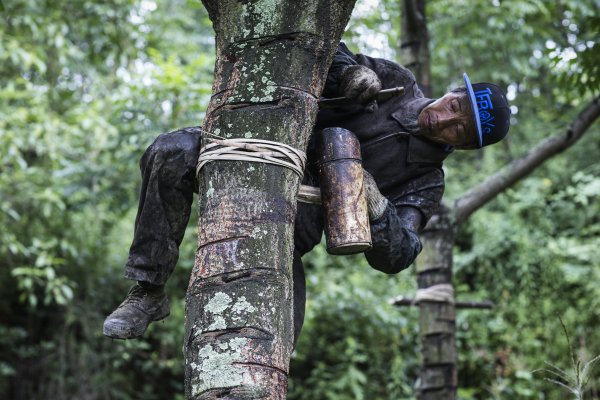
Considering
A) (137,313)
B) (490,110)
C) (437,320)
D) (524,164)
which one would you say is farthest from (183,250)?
(490,110)

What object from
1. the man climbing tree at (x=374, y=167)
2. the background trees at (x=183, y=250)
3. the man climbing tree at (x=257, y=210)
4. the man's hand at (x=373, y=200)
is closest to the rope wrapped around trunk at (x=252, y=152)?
the man climbing tree at (x=257, y=210)

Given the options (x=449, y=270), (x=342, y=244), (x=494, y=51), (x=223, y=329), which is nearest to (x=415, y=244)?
(x=342, y=244)

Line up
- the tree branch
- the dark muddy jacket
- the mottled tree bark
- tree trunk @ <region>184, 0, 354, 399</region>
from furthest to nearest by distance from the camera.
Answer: the mottled tree bark
the tree branch
the dark muddy jacket
tree trunk @ <region>184, 0, 354, 399</region>

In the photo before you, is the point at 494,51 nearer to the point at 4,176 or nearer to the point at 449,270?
the point at 449,270

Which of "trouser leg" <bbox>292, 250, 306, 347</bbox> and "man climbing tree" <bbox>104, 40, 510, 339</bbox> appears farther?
"trouser leg" <bbox>292, 250, 306, 347</bbox>

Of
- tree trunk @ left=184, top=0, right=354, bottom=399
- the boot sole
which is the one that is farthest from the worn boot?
tree trunk @ left=184, top=0, right=354, bottom=399

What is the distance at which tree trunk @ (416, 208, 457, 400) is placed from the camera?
5.26 metres

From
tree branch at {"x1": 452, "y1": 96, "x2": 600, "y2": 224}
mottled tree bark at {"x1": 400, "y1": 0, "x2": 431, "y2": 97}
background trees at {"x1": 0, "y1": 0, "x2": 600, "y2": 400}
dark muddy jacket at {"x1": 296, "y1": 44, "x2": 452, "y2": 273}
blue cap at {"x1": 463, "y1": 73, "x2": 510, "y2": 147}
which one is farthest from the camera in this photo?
background trees at {"x1": 0, "y1": 0, "x2": 600, "y2": 400}

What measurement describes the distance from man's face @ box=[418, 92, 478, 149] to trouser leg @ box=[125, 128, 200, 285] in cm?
92

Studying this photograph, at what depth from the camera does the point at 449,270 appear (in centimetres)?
548

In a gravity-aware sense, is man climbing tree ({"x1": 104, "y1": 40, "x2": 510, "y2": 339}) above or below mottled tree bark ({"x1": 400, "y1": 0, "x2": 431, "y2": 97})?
below

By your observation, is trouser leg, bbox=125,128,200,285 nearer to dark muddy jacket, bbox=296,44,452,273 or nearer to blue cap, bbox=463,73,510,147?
dark muddy jacket, bbox=296,44,452,273

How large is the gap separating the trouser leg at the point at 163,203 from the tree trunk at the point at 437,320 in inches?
115

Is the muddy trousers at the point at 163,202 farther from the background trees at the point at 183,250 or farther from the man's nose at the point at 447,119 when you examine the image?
the background trees at the point at 183,250
